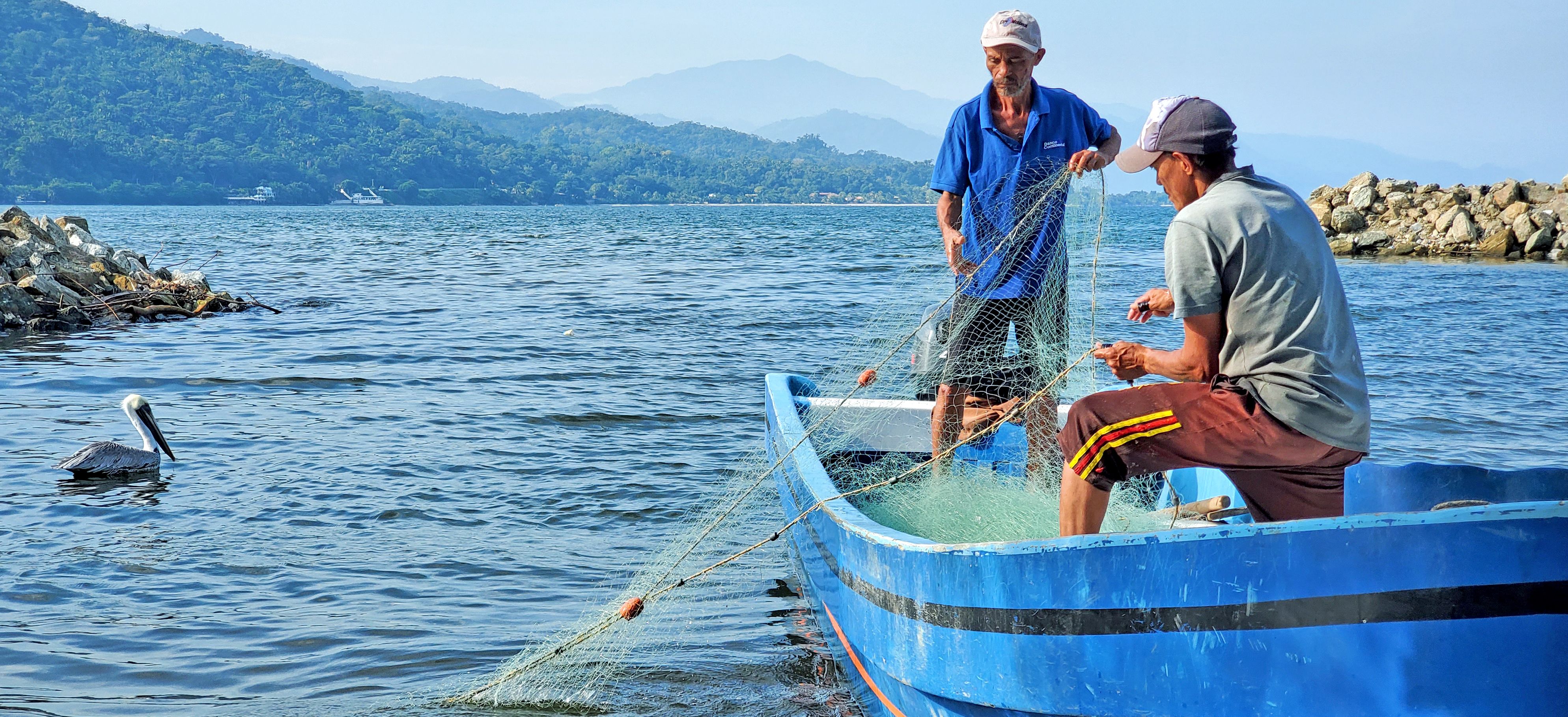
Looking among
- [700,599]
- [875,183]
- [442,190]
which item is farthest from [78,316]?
[875,183]

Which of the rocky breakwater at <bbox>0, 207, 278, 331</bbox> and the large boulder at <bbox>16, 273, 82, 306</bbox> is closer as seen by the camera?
the rocky breakwater at <bbox>0, 207, 278, 331</bbox>

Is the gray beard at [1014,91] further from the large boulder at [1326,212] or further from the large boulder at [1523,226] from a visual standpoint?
the large boulder at [1326,212]

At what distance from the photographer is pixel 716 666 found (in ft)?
16.4

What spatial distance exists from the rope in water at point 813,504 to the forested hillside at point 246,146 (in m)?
105

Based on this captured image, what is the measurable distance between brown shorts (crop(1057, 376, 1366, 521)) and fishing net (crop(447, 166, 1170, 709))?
0.85 m

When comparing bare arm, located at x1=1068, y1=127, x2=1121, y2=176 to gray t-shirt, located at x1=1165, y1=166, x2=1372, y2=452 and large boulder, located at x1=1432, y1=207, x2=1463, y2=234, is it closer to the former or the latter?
gray t-shirt, located at x1=1165, y1=166, x2=1372, y2=452

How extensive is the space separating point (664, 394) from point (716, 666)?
621cm

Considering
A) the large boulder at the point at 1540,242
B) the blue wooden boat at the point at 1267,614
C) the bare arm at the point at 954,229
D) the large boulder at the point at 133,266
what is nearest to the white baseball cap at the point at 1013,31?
the bare arm at the point at 954,229

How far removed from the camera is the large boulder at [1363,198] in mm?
38000

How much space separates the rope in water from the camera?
412 cm

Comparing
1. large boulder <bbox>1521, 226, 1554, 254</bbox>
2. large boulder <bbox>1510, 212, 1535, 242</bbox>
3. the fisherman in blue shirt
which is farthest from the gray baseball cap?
large boulder <bbox>1510, 212, 1535, 242</bbox>

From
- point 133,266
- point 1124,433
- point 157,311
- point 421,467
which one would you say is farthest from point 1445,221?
point 1124,433

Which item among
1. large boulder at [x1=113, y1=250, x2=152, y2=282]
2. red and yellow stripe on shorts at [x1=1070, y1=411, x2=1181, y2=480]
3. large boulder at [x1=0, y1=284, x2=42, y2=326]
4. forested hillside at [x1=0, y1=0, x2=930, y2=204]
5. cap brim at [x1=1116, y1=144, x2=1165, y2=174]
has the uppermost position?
forested hillside at [x1=0, y1=0, x2=930, y2=204]

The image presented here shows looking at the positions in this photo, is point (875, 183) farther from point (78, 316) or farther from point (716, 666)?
point (716, 666)
